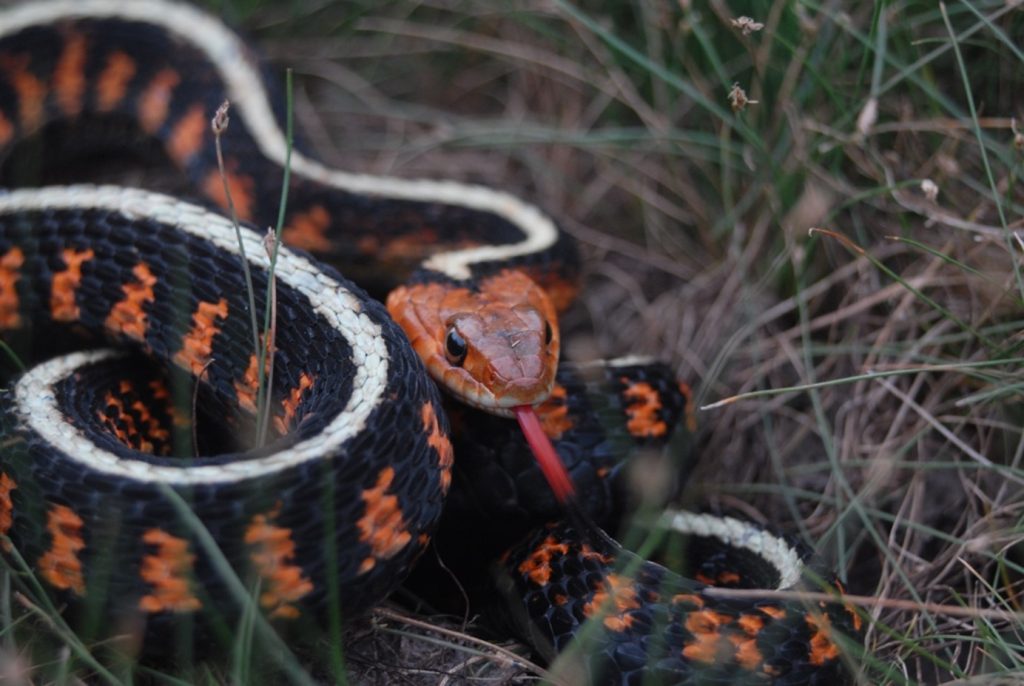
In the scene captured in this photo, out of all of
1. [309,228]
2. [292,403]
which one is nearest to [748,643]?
[292,403]

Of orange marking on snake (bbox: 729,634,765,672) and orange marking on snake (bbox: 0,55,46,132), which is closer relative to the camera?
orange marking on snake (bbox: 729,634,765,672)

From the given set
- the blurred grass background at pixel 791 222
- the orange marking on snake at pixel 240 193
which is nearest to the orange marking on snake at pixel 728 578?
the blurred grass background at pixel 791 222

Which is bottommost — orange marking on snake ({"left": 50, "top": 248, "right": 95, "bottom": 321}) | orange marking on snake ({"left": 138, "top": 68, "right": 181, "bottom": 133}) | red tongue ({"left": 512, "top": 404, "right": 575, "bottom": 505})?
red tongue ({"left": 512, "top": 404, "right": 575, "bottom": 505})

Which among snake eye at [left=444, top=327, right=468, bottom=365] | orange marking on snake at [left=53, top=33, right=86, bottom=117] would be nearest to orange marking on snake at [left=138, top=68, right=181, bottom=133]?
orange marking on snake at [left=53, top=33, right=86, bottom=117]

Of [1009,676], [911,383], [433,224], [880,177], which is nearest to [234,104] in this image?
[433,224]

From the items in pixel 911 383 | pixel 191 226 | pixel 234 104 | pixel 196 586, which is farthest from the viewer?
pixel 234 104

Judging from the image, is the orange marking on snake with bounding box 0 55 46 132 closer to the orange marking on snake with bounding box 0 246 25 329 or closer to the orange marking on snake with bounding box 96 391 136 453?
the orange marking on snake with bounding box 0 246 25 329

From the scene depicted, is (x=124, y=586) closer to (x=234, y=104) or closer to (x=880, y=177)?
(x=234, y=104)

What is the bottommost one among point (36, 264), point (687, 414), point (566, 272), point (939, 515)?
point (939, 515)

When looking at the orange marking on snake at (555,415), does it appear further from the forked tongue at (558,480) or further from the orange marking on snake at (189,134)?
the orange marking on snake at (189,134)
